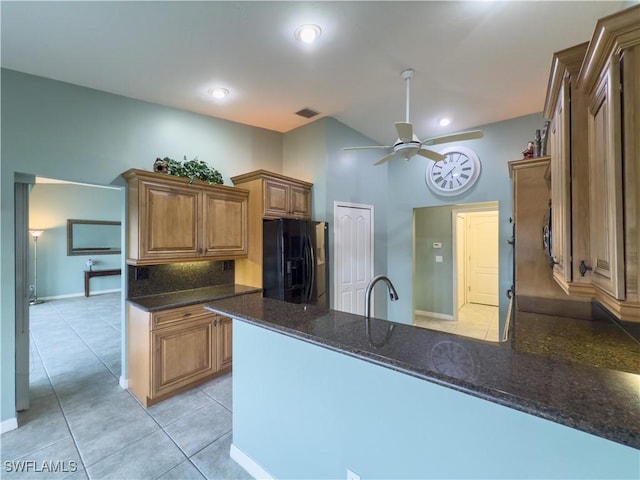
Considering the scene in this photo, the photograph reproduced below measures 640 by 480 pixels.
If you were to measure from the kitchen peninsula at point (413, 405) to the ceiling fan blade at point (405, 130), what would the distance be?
1.92m

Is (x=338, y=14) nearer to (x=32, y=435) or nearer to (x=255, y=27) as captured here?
(x=255, y=27)

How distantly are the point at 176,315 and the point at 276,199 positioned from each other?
1.66m

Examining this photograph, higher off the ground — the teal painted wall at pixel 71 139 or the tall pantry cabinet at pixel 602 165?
the teal painted wall at pixel 71 139

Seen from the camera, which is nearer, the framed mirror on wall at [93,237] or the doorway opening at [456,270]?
the doorway opening at [456,270]

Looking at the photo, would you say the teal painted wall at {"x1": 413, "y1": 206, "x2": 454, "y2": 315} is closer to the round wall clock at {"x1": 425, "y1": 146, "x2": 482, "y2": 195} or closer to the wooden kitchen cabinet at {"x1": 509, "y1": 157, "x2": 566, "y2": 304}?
the round wall clock at {"x1": 425, "y1": 146, "x2": 482, "y2": 195}

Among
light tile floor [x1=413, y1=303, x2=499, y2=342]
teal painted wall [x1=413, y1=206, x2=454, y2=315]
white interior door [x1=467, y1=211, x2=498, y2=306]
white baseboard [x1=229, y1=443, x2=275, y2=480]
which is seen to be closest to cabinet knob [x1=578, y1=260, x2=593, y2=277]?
white baseboard [x1=229, y1=443, x2=275, y2=480]

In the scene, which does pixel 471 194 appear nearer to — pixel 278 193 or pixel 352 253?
pixel 352 253

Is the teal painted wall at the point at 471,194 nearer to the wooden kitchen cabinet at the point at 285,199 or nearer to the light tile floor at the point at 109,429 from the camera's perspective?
the wooden kitchen cabinet at the point at 285,199

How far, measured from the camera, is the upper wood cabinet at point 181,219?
266 centimetres

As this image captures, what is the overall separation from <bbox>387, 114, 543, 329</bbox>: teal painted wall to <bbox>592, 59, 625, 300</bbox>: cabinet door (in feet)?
9.15

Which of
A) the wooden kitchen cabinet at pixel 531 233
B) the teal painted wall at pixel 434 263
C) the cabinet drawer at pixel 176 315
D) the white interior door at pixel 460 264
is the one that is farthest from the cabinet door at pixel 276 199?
the white interior door at pixel 460 264

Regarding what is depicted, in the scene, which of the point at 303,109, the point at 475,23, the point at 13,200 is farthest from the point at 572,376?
the point at 13,200

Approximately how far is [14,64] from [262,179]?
7.16ft

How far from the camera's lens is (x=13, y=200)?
7.61 feet
